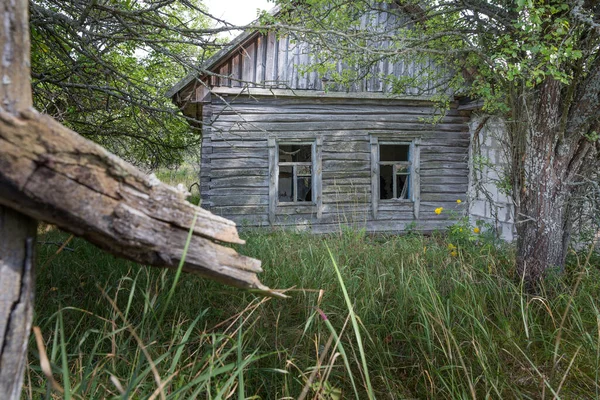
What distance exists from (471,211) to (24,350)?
9.83 metres

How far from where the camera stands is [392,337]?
261cm

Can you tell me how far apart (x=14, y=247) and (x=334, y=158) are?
27.6ft

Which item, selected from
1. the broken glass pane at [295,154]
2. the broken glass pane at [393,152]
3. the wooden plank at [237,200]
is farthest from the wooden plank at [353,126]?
the broken glass pane at [393,152]

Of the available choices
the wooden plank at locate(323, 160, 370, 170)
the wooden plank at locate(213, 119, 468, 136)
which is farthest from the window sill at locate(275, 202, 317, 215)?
the wooden plank at locate(213, 119, 468, 136)

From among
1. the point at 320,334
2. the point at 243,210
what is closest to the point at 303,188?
the point at 243,210

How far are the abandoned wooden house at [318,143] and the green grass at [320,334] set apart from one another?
4.20m

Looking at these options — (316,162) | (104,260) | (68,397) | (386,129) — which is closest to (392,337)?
(68,397)

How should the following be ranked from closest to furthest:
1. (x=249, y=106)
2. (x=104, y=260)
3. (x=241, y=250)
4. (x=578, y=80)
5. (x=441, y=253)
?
(x=578, y=80) → (x=104, y=260) → (x=241, y=250) → (x=441, y=253) → (x=249, y=106)

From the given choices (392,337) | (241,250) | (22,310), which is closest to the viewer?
(22,310)

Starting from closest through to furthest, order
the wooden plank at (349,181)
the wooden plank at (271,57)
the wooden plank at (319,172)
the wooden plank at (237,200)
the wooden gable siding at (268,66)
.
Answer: the wooden gable siding at (268,66), the wooden plank at (237,200), the wooden plank at (271,57), the wooden plank at (319,172), the wooden plank at (349,181)

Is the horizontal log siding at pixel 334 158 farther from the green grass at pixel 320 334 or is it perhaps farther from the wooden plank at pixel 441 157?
the green grass at pixel 320 334

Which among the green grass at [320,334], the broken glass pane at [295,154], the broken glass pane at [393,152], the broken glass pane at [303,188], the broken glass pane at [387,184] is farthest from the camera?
the broken glass pane at [393,152]

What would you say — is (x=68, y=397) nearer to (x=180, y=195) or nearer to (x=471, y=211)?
(x=180, y=195)

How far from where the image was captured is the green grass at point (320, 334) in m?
1.72
